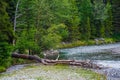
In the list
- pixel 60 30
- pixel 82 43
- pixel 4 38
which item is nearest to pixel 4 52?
pixel 4 38

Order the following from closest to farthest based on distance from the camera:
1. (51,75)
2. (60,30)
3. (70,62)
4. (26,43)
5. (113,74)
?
(51,75) → (113,74) → (70,62) → (26,43) → (60,30)

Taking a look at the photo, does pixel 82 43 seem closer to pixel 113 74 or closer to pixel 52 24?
pixel 52 24

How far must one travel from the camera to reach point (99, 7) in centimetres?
9356

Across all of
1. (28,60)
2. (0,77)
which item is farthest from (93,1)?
(0,77)

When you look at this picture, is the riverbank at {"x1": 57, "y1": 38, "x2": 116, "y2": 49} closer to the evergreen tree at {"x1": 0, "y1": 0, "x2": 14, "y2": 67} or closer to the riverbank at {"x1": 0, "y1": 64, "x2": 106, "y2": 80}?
the evergreen tree at {"x1": 0, "y1": 0, "x2": 14, "y2": 67}

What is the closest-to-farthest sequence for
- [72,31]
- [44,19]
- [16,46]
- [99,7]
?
[16,46], [44,19], [72,31], [99,7]

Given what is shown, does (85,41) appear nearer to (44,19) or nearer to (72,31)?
(72,31)

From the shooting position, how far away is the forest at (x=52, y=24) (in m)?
36.5

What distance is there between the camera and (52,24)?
58594mm

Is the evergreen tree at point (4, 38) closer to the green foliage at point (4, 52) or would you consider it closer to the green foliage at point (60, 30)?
the green foliage at point (4, 52)

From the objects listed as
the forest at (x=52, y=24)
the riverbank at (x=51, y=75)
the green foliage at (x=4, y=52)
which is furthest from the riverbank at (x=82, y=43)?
the riverbank at (x=51, y=75)

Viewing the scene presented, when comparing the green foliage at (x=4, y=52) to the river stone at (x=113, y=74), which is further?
the green foliage at (x=4, y=52)

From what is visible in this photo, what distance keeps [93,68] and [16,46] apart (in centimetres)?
1222

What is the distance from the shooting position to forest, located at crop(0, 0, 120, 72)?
36500 millimetres
